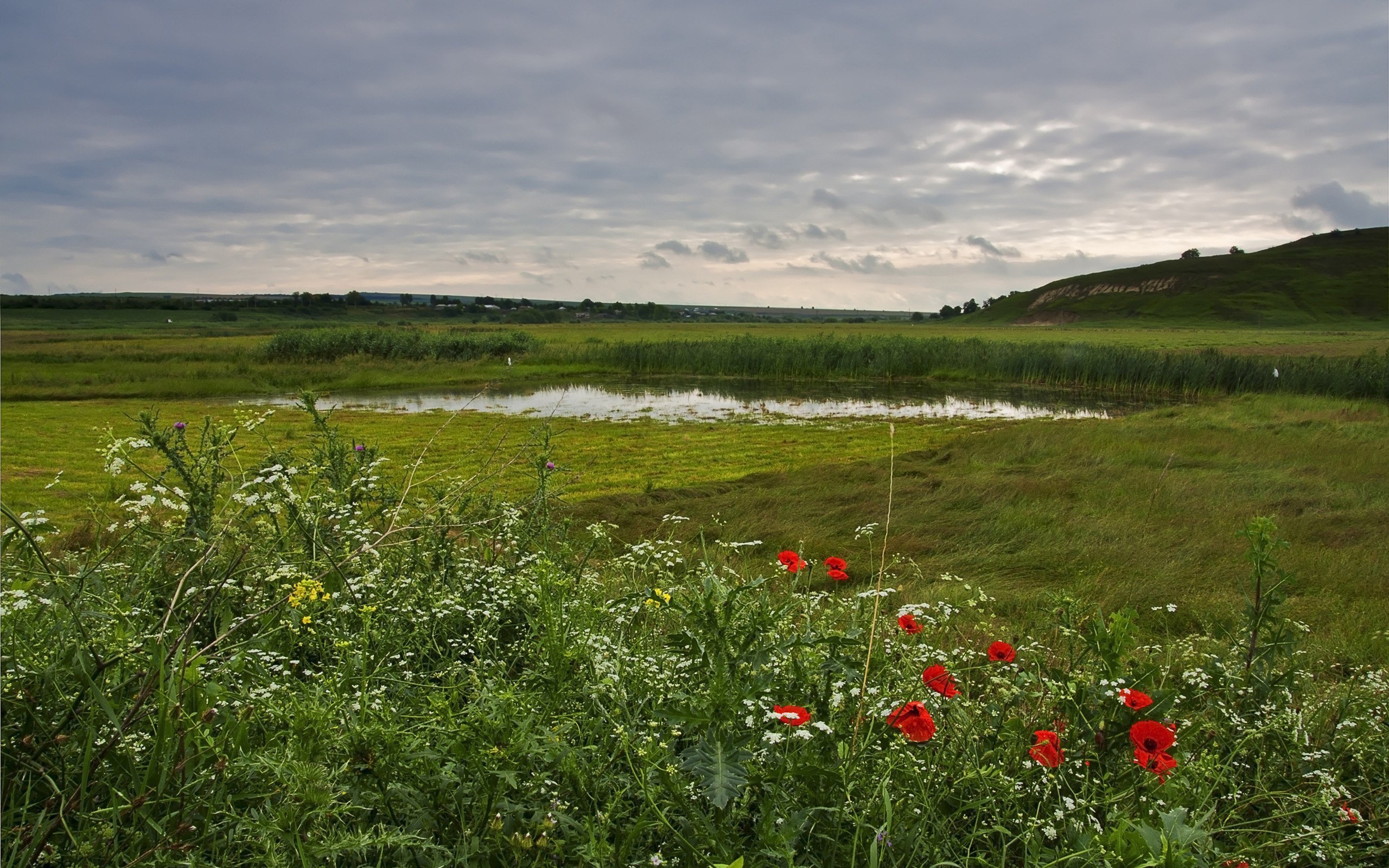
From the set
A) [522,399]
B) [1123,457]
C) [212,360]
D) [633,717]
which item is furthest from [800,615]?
[212,360]

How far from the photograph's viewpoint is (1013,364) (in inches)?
1039

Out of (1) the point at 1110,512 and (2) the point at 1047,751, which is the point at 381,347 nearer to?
(1) the point at 1110,512

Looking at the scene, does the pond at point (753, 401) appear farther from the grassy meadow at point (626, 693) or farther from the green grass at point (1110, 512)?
the grassy meadow at point (626, 693)

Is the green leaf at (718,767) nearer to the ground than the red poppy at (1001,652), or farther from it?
nearer to the ground

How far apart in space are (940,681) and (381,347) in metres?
33.1

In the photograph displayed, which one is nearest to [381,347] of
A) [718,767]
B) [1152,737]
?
[718,767]

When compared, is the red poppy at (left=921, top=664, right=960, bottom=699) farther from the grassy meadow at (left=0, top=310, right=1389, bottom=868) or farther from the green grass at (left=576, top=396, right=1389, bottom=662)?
the green grass at (left=576, top=396, right=1389, bottom=662)

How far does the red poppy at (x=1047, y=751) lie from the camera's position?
1580 mm

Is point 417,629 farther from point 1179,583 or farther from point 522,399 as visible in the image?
point 522,399

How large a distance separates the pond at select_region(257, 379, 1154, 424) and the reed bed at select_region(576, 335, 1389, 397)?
5.37ft

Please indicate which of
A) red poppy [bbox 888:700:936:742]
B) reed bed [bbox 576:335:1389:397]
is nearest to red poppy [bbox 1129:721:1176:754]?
red poppy [bbox 888:700:936:742]

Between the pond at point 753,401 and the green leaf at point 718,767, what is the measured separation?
13609 millimetres

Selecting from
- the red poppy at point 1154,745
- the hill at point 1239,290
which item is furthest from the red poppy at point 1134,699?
the hill at point 1239,290

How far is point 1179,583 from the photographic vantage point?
4.63 meters
